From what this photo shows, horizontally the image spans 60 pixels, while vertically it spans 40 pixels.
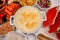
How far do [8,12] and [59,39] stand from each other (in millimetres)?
275

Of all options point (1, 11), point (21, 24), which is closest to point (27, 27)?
point (21, 24)

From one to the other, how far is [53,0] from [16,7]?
0.19 metres

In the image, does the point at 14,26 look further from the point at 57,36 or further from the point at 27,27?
the point at 57,36

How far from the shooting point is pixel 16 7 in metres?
0.76

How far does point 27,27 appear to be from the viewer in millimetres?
733

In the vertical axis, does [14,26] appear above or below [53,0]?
below

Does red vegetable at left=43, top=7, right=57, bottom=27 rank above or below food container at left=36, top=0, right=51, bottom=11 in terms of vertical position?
below

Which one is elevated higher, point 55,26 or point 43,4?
point 43,4

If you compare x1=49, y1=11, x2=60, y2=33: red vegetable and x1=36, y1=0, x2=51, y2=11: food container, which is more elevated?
x1=36, y1=0, x2=51, y2=11: food container

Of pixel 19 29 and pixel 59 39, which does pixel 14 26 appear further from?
pixel 59 39

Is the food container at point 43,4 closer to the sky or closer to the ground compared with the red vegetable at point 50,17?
closer to the sky

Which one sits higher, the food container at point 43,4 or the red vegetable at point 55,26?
the food container at point 43,4

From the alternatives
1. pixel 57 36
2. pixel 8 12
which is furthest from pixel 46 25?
pixel 8 12

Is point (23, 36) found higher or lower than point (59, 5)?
lower
